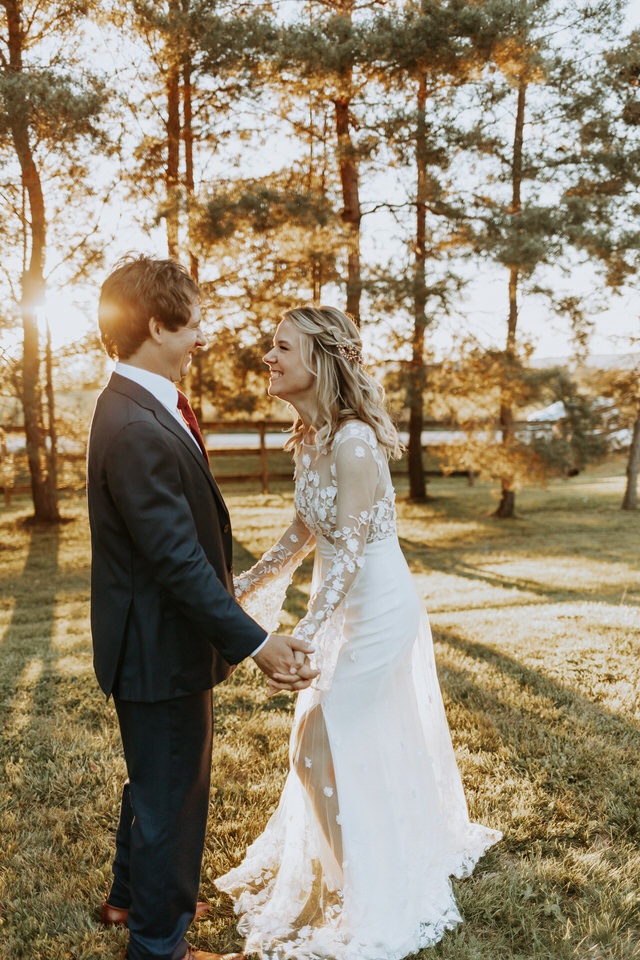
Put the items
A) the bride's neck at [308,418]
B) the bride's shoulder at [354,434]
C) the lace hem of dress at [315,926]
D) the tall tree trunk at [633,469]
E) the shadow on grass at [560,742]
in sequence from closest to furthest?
the lace hem of dress at [315,926]
the bride's shoulder at [354,434]
the bride's neck at [308,418]
the shadow on grass at [560,742]
the tall tree trunk at [633,469]

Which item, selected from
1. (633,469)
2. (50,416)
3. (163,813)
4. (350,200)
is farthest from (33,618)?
(633,469)

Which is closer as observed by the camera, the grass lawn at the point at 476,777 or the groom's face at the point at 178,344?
the groom's face at the point at 178,344

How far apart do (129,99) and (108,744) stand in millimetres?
9823

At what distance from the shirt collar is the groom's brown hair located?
2.0 inches

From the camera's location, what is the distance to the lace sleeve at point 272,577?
3014 millimetres

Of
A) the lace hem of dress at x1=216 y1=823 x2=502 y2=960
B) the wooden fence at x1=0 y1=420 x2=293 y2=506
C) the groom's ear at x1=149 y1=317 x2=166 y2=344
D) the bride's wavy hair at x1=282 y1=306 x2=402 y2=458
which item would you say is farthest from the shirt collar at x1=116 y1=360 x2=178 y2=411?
the wooden fence at x1=0 y1=420 x2=293 y2=506

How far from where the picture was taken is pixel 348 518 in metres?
2.56

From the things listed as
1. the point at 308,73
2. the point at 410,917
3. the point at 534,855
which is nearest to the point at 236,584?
the point at 410,917

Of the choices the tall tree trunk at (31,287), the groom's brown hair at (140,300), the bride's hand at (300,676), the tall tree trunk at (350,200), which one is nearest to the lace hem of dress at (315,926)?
the bride's hand at (300,676)

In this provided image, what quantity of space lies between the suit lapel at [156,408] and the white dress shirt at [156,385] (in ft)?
0.06

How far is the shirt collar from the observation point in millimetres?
2213

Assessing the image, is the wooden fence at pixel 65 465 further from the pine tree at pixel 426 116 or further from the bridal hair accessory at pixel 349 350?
the bridal hair accessory at pixel 349 350

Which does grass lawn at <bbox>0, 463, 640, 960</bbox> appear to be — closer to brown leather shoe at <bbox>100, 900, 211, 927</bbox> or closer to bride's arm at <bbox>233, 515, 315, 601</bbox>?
brown leather shoe at <bbox>100, 900, 211, 927</bbox>

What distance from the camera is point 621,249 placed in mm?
11727
